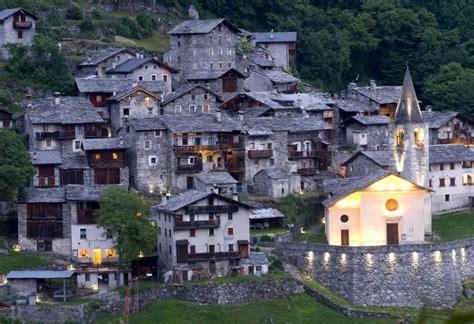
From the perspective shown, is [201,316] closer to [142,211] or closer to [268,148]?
[142,211]

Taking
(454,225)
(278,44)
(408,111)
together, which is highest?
(278,44)

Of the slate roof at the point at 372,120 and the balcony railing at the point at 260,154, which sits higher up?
the slate roof at the point at 372,120

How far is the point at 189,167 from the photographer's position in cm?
5975

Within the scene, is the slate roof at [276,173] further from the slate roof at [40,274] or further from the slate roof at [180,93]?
the slate roof at [40,274]

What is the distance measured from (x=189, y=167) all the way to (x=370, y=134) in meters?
14.0

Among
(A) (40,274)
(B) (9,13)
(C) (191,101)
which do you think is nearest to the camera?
(A) (40,274)

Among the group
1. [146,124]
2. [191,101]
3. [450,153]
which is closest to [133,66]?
[191,101]

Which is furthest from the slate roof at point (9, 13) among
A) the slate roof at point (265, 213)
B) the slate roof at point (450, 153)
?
the slate roof at point (450, 153)

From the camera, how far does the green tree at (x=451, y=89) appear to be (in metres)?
79.6

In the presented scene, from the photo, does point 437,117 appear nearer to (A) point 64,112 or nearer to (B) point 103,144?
(B) point 103,144

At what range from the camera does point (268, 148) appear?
62.6 m

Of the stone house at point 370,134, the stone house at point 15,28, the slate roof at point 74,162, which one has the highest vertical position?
the stone house at point 15,28

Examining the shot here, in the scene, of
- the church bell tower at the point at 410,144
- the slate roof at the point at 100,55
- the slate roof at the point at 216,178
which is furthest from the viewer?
A: the slate roof at the point at 100,55

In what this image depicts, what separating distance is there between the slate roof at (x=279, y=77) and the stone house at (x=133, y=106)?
11721 millimetres
